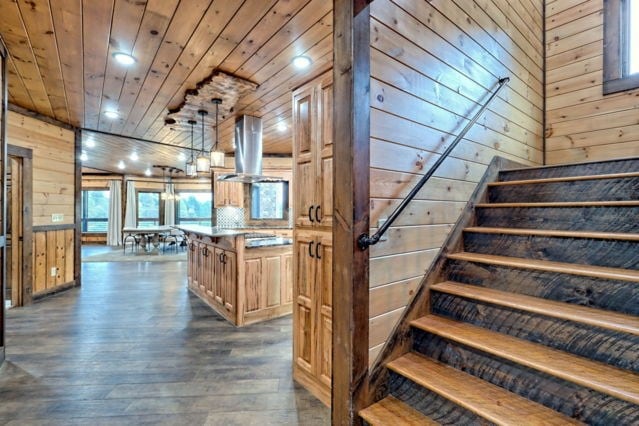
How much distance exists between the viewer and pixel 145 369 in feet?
8.24

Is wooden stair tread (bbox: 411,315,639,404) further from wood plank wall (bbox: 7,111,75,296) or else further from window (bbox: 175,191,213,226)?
window (bbox: 175,191,213,226)

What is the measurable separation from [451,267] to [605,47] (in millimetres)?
3375

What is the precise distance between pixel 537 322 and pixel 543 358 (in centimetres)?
21

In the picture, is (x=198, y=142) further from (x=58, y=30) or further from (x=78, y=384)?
(x=78, y=384)

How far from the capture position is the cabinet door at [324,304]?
2102mm

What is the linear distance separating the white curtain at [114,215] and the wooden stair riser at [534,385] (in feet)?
39.7

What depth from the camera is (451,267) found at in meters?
2.17

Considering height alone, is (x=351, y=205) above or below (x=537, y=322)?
above

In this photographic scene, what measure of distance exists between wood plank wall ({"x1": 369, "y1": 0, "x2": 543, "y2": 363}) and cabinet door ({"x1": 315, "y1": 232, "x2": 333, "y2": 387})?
1.55 ft

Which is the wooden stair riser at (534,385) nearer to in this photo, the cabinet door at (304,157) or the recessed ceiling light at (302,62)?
the cabinet door at (304,157)

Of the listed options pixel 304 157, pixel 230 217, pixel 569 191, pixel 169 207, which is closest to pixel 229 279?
pixel 304 157

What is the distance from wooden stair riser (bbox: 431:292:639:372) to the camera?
1339mm

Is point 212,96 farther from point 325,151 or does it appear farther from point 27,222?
point 27,222

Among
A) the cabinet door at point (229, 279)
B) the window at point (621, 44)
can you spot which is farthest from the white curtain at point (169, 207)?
the window at point (621, 44)
